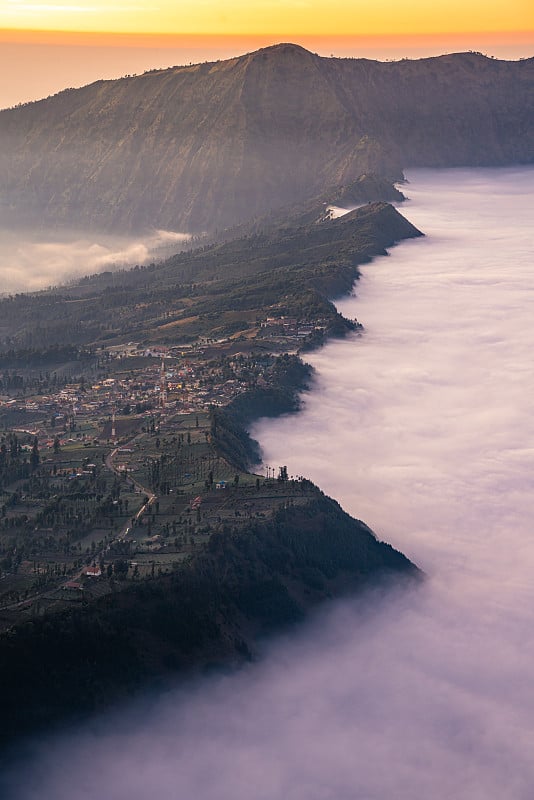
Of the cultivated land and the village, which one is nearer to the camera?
the cultivated land

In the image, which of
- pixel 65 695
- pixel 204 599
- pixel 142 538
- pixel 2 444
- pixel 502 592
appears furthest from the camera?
pixel 2 444

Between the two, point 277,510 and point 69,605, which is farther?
point 277,510

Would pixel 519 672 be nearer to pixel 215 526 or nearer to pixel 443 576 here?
pixel 443 576

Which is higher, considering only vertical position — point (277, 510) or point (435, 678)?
point (277, 510)

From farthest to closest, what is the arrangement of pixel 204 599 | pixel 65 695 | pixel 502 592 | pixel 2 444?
pixel 2 444
pixel 502 592
pixel 204 599
pixel 65 695

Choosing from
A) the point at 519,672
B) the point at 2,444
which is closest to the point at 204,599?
the point at 519,672

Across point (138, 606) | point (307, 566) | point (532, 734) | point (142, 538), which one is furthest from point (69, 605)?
point (532, 734)

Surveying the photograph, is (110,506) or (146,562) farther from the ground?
(110,506)

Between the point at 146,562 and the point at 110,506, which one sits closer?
the point at 146,562

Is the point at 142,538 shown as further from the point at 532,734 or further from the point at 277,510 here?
the point at 532,734

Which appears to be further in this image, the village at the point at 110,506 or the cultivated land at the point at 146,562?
the village at the point at 110,506
